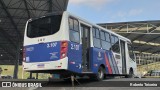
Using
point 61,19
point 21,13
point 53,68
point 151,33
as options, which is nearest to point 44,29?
point 61,19

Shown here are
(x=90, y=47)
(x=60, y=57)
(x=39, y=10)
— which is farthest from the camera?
(x=39, y=10)

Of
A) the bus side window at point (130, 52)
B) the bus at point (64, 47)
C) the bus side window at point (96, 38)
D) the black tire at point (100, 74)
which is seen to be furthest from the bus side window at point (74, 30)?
the bus side window at point (130, 52)

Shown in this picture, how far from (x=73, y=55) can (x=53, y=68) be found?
1.04 metres

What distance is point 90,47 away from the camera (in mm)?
16516

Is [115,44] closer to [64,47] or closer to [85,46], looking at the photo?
[85,46]

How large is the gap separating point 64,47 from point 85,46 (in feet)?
6.86

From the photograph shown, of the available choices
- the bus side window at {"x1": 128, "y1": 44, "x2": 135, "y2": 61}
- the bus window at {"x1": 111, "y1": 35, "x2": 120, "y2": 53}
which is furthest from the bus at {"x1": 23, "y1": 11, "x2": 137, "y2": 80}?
the bus side window at {"x1": 128, "y1": 44, "x2": 135, "y2": 61}

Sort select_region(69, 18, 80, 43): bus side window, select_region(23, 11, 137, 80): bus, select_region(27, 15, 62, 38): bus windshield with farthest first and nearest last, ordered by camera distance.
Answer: select_region(27, 15, 62, 38): bus windshield < select_region(69, 18, 80, 43): bus side window < select_region(23, 11, 137, 80): bus

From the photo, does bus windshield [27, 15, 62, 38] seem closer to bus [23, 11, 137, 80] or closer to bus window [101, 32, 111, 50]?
bus [23, 11, 137, 80]

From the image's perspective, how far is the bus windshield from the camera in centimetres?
1502

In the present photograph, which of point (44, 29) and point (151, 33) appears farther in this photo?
point (151, 33)

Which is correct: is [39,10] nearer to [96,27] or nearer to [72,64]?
[96,27]

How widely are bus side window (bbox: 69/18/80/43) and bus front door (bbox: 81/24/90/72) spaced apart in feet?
1.92

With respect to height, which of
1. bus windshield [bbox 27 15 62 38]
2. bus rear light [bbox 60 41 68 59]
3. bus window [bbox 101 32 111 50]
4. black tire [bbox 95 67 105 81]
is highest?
bus windshield [bbox 27 15 62 38]
